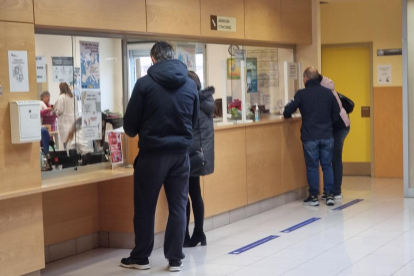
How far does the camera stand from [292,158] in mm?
9172

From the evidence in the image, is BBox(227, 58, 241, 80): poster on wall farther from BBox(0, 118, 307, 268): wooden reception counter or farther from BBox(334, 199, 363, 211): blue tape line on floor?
BBox(334, 199, 363, 211): blue tape line on floor

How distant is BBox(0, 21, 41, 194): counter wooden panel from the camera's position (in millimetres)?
4977

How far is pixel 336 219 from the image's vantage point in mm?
7809

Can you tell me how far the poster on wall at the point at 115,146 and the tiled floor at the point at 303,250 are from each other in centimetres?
83

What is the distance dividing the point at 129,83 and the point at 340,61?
5885mm

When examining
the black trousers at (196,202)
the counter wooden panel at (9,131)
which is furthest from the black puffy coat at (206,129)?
the counter wooden panel at (9,131)

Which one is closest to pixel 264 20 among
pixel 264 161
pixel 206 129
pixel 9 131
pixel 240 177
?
pixel 264 161

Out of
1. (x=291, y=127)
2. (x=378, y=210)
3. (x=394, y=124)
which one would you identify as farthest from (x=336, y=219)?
(x=394, y=124)

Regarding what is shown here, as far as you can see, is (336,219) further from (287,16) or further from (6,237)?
(6,237)

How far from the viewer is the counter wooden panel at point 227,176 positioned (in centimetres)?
736

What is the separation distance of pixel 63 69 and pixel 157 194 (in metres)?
1.35

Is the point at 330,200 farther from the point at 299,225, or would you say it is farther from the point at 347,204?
the point at 299,225

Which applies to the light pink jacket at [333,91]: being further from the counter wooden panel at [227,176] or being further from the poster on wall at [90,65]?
the poster on wall at [90,65]

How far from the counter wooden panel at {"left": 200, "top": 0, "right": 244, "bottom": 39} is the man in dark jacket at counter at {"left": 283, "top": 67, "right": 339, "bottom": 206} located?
1.17m
